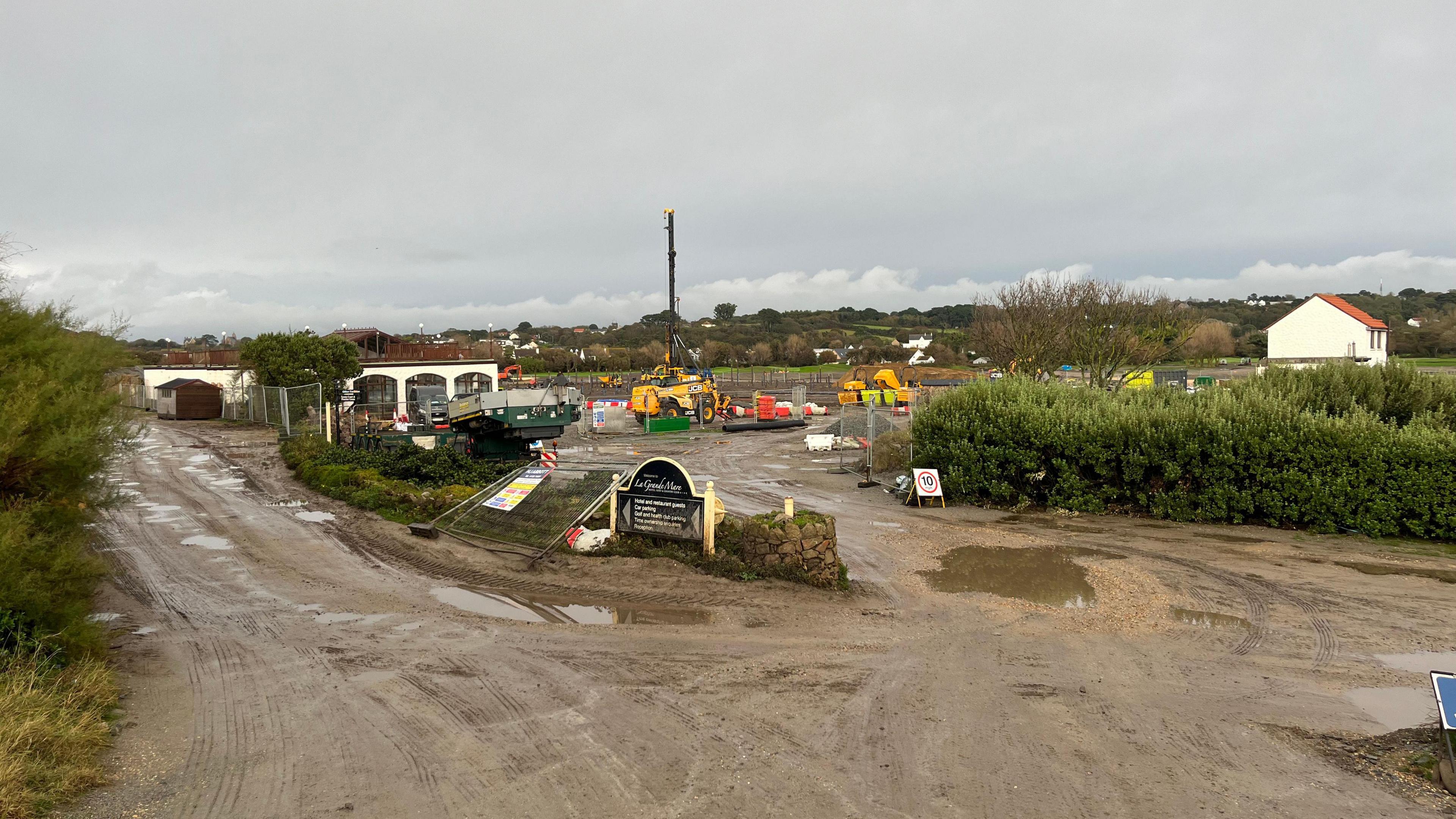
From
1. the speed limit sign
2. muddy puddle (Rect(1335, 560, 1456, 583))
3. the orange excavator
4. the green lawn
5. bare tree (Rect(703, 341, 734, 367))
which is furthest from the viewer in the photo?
bare tree (Rect(703, 341, 734, 367))

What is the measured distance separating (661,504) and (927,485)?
7.34 metres

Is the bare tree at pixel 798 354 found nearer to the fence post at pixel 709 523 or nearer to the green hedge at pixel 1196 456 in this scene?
the green hedge at pixel 1196 456

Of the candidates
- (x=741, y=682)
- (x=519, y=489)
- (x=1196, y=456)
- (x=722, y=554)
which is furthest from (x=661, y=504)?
(x=1196, y=456)

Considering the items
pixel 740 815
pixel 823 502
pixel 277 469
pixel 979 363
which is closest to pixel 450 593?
pixel 740 815

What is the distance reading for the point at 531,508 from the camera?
13516mm

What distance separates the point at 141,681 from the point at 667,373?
35.8 m

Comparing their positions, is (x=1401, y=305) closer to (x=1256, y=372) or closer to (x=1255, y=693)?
(x=1256, y=372)

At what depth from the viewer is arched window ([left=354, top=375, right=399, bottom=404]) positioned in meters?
41.0

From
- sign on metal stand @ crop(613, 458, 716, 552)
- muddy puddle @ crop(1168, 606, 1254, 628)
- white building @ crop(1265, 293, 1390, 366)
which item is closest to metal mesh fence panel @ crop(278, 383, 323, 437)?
sign on metal stand @ crop(613, 458, 716, 552)

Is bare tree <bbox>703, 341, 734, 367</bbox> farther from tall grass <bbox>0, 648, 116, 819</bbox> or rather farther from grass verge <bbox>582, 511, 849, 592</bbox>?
tall grass <bbox>0, 648, 116, 819</bbox>

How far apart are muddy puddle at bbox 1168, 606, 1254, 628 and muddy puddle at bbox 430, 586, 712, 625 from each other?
5877 millimetres

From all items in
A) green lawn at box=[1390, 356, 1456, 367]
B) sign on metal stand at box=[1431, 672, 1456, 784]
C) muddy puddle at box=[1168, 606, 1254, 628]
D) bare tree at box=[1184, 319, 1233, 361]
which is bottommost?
muddy puddle at box=[1168, 606, 1254, 628]

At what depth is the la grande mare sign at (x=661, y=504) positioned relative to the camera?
472 inches

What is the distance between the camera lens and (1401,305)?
Result: 106 metres
